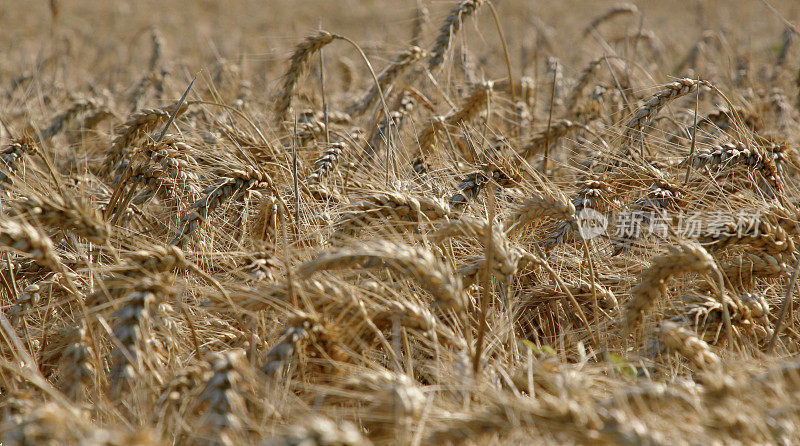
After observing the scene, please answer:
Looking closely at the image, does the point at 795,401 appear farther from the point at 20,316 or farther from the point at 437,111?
the point at 437,111

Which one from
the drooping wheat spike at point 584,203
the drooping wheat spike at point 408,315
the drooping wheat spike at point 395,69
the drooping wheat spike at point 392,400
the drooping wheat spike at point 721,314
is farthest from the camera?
the drooping wheat spike at point 395,69

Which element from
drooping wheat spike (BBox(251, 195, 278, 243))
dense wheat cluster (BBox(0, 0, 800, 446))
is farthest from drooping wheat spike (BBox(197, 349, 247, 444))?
drooping wheat spike (BBox(251, 195, 278, 243))

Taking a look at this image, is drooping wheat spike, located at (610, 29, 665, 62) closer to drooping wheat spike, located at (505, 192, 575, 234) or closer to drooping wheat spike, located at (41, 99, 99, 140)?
drooping wheat spike, located at (505, 192, 575, 234)

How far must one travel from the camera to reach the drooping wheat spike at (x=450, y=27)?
3.11 meters

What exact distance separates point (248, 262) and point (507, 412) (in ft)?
4.23

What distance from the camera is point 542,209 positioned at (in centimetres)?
204

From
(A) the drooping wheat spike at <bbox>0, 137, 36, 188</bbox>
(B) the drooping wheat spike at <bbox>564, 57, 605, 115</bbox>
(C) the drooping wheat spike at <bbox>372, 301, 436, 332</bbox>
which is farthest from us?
(B) the drooping wheat spike at <bbox>564, 57, 605, 115</bbox>

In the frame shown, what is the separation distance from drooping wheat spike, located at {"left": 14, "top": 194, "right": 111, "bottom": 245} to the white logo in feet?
4.80

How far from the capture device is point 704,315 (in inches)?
74.6

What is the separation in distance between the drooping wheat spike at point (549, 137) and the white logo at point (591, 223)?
2.97ft

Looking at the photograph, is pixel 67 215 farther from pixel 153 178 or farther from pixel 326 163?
pixel 326 163

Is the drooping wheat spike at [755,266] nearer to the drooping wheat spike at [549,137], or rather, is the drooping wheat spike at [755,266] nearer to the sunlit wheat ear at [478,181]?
the sunlit wheat ear at [478,181]

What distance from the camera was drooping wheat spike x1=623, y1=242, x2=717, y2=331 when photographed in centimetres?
169

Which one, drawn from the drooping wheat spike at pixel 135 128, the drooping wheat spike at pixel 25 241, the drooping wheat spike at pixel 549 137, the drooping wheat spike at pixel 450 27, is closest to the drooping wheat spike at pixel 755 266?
the drooping wheat spike at pixel 549 137
